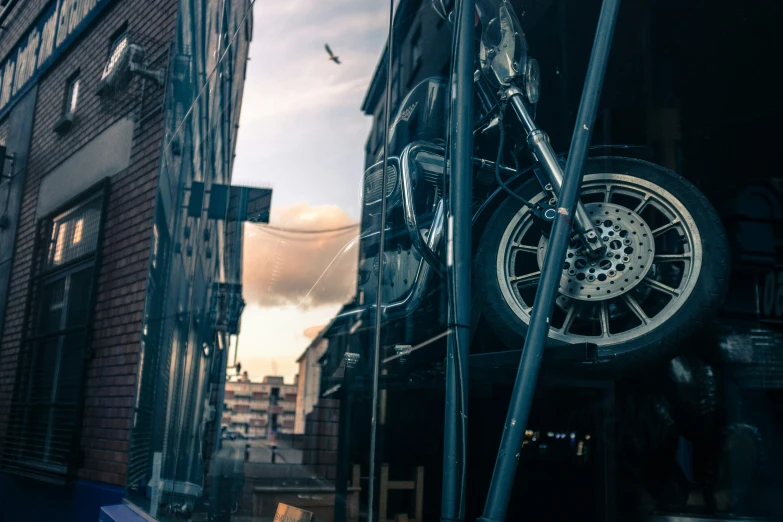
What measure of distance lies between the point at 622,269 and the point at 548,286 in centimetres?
21

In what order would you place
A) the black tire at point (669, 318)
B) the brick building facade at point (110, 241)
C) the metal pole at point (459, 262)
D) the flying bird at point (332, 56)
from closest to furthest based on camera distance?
the black tire at point (669, 318) → the metal pole at point (459, 262) → the flying bird at point (332, 56) → the brick building facade at point (110, 241)

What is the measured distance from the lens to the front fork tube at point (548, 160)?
6.81 ft

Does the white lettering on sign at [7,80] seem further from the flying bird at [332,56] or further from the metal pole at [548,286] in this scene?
the metal pole at [548,286]

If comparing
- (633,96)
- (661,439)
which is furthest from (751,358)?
(633,96)

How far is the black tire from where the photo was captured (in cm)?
188

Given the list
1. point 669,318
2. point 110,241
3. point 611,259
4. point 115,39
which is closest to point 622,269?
point 611,259

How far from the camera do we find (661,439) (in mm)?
1938

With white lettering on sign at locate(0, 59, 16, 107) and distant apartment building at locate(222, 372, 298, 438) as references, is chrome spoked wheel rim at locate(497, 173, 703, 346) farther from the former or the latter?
white lettering on sign at locate(0, 59, 16, 107)

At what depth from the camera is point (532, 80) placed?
Answer: 7.62ft

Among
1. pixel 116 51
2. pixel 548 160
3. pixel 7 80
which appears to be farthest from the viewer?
pixel 7 80

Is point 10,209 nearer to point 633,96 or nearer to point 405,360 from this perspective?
point 405,360

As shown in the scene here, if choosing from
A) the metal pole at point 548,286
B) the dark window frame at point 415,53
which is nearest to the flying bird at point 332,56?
the dark window frame at point 415,53

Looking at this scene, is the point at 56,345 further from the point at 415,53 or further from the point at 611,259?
the point at 611,259

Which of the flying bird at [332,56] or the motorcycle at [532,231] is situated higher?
the flying bird at [332,56]
